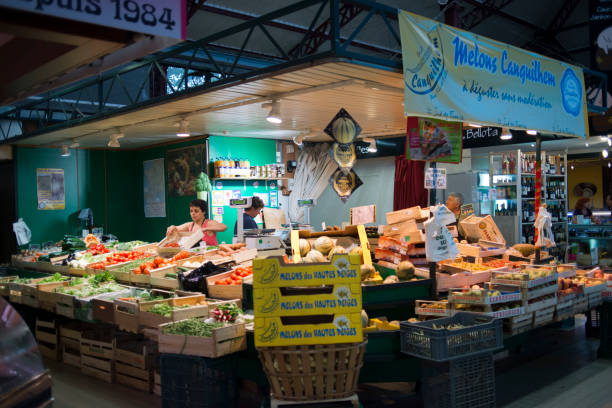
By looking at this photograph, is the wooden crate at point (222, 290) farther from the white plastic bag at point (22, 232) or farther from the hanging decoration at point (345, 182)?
the white plastic bag at point (22, 232)

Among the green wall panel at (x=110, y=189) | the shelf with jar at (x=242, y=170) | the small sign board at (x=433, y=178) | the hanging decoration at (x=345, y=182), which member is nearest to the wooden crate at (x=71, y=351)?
the hanging decoration at (x=345, y=182)

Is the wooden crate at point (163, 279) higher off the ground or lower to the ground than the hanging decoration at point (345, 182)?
lower

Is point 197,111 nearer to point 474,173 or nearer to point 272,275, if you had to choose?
point 272,275

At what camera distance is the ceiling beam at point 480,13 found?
15.2 meters

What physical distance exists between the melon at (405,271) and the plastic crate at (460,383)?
1.00 m

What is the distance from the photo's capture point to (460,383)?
12.6 feet

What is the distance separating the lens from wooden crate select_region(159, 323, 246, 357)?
386 cm

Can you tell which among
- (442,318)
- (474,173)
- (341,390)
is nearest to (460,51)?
(442,318)

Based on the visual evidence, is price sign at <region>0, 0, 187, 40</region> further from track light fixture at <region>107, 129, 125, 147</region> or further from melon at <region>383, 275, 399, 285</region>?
track light fixture at <region>107, 129, 125, 147</region>

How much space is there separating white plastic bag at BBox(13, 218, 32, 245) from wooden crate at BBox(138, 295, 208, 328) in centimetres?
678

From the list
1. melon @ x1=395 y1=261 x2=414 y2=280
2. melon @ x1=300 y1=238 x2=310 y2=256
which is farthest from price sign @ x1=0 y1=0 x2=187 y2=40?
melon @ x1=300 y1=238 x2=310 y2=256

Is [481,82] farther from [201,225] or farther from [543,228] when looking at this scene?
[201,225]

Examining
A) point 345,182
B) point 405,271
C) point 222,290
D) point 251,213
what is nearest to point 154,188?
point 251,213

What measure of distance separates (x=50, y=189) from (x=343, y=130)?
784cm
